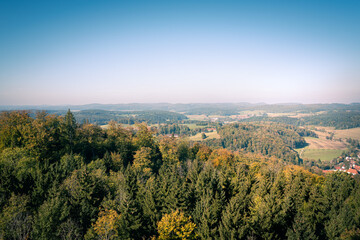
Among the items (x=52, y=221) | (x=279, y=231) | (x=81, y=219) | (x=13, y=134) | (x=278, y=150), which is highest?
(x=13, y=134)

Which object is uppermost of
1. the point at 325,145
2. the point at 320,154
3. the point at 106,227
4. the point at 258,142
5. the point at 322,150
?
the point at 106,227

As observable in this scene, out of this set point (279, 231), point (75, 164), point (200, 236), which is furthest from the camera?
point (75, 164)

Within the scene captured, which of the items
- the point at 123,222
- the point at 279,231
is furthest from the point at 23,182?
the point at 279,231

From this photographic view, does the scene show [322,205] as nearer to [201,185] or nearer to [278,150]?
[201,185]

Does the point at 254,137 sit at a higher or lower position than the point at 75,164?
lower

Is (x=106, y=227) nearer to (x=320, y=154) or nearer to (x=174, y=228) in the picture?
(x=174, y=228)

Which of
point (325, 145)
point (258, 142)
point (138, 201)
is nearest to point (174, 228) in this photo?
point (138, 201)
